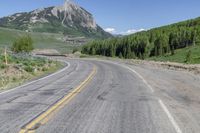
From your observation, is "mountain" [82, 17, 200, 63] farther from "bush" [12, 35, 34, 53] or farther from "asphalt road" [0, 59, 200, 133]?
"asphalt road" [0, 59, 200, 133]

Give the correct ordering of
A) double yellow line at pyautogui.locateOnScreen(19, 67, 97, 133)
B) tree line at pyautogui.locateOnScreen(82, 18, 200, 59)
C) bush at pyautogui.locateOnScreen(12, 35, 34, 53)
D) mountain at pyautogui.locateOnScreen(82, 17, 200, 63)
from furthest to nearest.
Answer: tree line at pyautogui.locateOnScreen(82, 18, 200, 59), mountain at pyautogui.locateOnScreen(82, 17, 200, 63), bush at pyautogui.locateOnScreen(12, 35, 34, 53), double yellow line at pyautogui.locateOnScreen(19, 67, 97, 133)

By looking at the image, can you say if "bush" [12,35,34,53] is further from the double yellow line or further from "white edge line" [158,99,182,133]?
"white edge line" [158,99,182,133]

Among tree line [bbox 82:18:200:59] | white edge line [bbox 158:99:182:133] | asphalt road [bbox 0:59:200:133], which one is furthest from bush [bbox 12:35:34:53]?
white edge line [bbox 158:99:182:133]

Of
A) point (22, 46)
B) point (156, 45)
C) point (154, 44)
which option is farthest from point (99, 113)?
point (154, 44)

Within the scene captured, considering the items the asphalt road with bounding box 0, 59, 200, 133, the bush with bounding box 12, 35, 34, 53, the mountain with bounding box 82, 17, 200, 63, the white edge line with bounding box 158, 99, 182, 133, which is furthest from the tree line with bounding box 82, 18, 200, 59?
the white edge line with bounding box 158, 99, 182, 133

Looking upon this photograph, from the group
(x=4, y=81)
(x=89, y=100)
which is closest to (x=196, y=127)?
(x=89, y=100)

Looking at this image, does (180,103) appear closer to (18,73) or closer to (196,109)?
(196,109)

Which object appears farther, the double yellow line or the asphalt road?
the asphalt road

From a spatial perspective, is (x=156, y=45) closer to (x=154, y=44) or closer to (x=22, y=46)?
(x=154, y=44)

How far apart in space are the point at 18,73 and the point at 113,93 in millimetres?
13397

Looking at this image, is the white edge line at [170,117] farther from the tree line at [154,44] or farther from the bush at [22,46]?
the tree line at [154,44]

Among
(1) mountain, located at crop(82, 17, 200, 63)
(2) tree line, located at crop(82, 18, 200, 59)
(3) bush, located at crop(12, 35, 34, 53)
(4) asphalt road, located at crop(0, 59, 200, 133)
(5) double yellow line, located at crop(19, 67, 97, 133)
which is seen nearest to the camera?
(5) double yellow line, located at crop(19, 67, 97, 133)

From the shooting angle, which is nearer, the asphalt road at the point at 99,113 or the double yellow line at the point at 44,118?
the double yellow line at the point at 44,118

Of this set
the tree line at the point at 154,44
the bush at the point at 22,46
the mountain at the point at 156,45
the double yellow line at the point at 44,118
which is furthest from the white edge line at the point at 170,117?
the tree line at the point at 154,44
